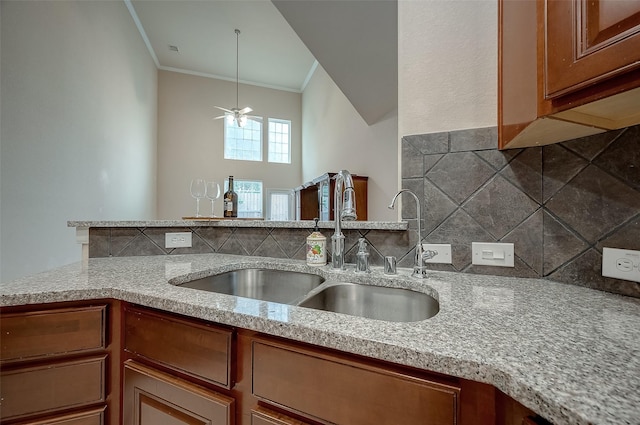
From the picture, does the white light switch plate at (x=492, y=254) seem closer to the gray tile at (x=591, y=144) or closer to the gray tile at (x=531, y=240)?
the gray tile at (x=531, y=240)

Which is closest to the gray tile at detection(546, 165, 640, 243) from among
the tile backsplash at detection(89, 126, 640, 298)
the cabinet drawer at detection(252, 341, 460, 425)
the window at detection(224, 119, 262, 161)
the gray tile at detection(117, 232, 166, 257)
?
the tile backsplash at detection(89, 126, 640, 298)

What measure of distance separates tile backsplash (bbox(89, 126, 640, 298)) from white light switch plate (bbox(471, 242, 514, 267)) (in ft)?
0.06

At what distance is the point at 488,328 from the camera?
544mm

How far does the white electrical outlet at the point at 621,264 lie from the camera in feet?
2.43

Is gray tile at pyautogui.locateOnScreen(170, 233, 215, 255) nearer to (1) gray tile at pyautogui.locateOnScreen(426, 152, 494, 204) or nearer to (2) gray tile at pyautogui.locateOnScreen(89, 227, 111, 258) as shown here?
(2) gray tile at pyautogui.locateOnScreen(89, 227, 111, 258)

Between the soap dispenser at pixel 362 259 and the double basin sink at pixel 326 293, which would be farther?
the soap dispenser at pixel 362 259

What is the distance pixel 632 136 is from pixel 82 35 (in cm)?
415

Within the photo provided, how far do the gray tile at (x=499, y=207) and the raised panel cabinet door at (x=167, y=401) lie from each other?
1.00 meters

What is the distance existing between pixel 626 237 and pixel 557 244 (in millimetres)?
168

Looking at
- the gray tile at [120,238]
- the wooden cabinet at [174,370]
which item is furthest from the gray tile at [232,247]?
the wooden cabinet at [174,370]

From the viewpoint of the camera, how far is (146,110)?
511 cm

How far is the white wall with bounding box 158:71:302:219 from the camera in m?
6.02

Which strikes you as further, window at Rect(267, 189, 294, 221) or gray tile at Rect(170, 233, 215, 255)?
window at Rect(267, 189, 294, 221)

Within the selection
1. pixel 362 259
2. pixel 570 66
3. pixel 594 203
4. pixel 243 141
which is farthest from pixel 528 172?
pixel 243 141
